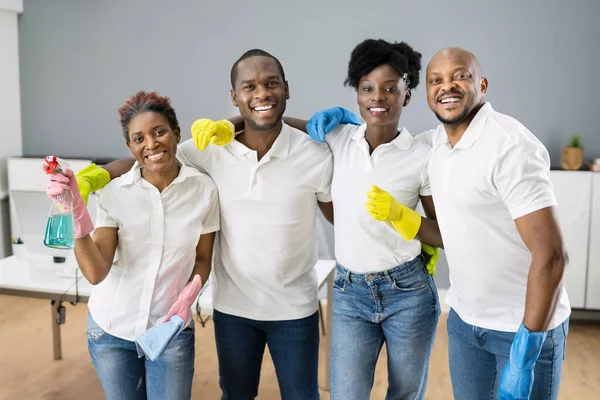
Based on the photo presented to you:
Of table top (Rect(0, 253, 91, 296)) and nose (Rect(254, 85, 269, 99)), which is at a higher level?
nose (Rect(254, 85, 269, 99))

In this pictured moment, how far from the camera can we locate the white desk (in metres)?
2.45

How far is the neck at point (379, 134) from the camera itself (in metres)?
1.73

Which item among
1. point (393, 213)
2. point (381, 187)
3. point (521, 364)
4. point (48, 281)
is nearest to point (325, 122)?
point (381, 187)

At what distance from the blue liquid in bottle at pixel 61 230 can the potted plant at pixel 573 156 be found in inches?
125

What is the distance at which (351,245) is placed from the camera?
1709 mm

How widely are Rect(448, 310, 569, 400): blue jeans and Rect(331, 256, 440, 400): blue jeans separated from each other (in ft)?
0.32

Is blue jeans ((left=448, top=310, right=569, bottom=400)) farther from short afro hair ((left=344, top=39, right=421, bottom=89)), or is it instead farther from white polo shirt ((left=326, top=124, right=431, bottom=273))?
short afro hair ((left=344, top=39, right=421, bottom=89))

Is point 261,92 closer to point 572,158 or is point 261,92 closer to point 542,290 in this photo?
point 542,290

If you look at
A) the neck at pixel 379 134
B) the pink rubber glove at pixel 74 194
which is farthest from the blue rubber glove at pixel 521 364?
the pink rubber glove at pixel 74 194

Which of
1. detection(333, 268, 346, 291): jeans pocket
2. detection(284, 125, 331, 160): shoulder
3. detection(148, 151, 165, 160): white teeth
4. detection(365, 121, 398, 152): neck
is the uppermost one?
detection(365, 121, 398, 152): neck

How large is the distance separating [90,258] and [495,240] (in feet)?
3.42

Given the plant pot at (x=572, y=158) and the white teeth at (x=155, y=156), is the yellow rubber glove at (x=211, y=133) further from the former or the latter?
the plant pot at (x=572, y=158)

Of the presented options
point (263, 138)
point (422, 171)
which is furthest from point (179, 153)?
point (422, 171)

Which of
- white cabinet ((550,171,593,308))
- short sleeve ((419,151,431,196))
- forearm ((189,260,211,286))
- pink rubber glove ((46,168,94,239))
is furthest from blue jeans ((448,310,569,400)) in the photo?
white cabinet ((550,171,593,308))
